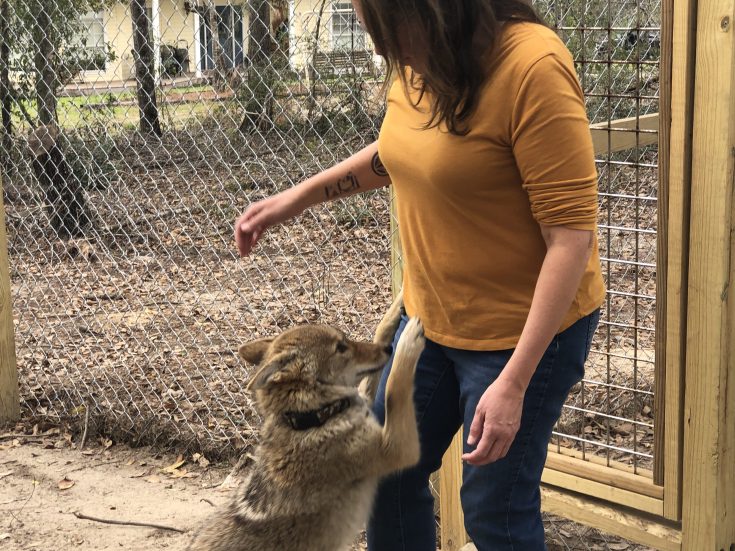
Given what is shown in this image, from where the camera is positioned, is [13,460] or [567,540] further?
[13,460]

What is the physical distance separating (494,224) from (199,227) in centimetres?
547

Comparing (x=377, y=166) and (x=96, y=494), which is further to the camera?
(x=96, y=494)

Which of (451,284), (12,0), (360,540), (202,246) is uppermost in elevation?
(12,0)

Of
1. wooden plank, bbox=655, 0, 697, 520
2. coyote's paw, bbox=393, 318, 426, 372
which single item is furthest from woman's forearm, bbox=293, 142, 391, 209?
wooden plank, bbox=655, 0, 697, 520

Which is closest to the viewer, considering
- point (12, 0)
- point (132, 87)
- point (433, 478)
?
point (433, 478)

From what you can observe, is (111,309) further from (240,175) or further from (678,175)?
(678,175)

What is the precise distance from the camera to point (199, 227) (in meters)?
7.54

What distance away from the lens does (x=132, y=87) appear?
26.9 feet

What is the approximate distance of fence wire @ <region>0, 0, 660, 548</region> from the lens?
537 cm

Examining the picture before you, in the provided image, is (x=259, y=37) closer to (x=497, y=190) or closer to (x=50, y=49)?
(x=50, y=49)

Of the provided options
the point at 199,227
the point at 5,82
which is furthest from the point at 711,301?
the point at 5,82

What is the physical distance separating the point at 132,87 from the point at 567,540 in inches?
227

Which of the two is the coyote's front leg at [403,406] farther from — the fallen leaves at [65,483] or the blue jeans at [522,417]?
the fallen leaves at [65,483]

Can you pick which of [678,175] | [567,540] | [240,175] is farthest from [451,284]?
[240,175]
